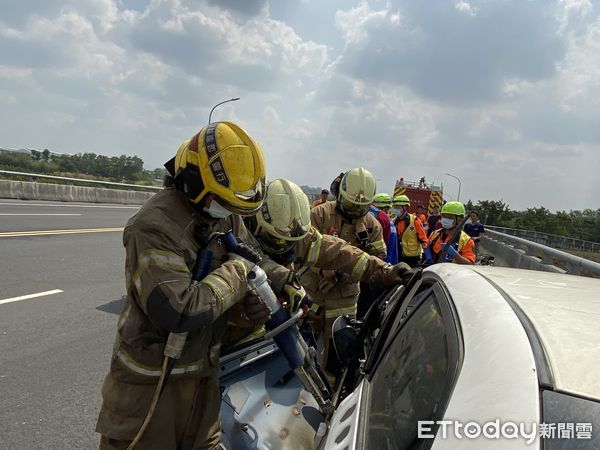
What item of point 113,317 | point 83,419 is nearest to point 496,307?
point 83,419

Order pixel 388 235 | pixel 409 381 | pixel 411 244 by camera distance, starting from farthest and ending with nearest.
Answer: pixel 411 244 < pixel 388 235 < pixel 409 381

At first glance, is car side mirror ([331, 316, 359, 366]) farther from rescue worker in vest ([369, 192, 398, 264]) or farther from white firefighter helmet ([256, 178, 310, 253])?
rescue worker in vest ([369, 192, 398, 264])

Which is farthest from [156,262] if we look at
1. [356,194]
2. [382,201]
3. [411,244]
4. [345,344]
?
[382,201]

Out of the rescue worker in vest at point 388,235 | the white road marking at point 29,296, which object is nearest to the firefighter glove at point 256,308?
the rescue worker in vest at point 388,235

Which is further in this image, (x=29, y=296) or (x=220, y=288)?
(x=29, y=296)

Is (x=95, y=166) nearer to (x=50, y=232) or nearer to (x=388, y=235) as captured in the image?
(x=50, y=232)

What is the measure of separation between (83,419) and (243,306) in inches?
75.0

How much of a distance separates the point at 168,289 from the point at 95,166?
42364 millimetres

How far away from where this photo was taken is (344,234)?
14.2 feet

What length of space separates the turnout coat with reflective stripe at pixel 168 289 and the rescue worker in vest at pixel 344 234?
1954 mm

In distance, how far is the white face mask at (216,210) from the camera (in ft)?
6.12

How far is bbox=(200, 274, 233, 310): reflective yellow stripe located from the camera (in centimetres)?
167

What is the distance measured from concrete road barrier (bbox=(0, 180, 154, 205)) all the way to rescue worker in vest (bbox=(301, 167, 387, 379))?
1654 cm

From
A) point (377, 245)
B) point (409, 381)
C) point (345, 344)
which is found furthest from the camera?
point (377, 245)
